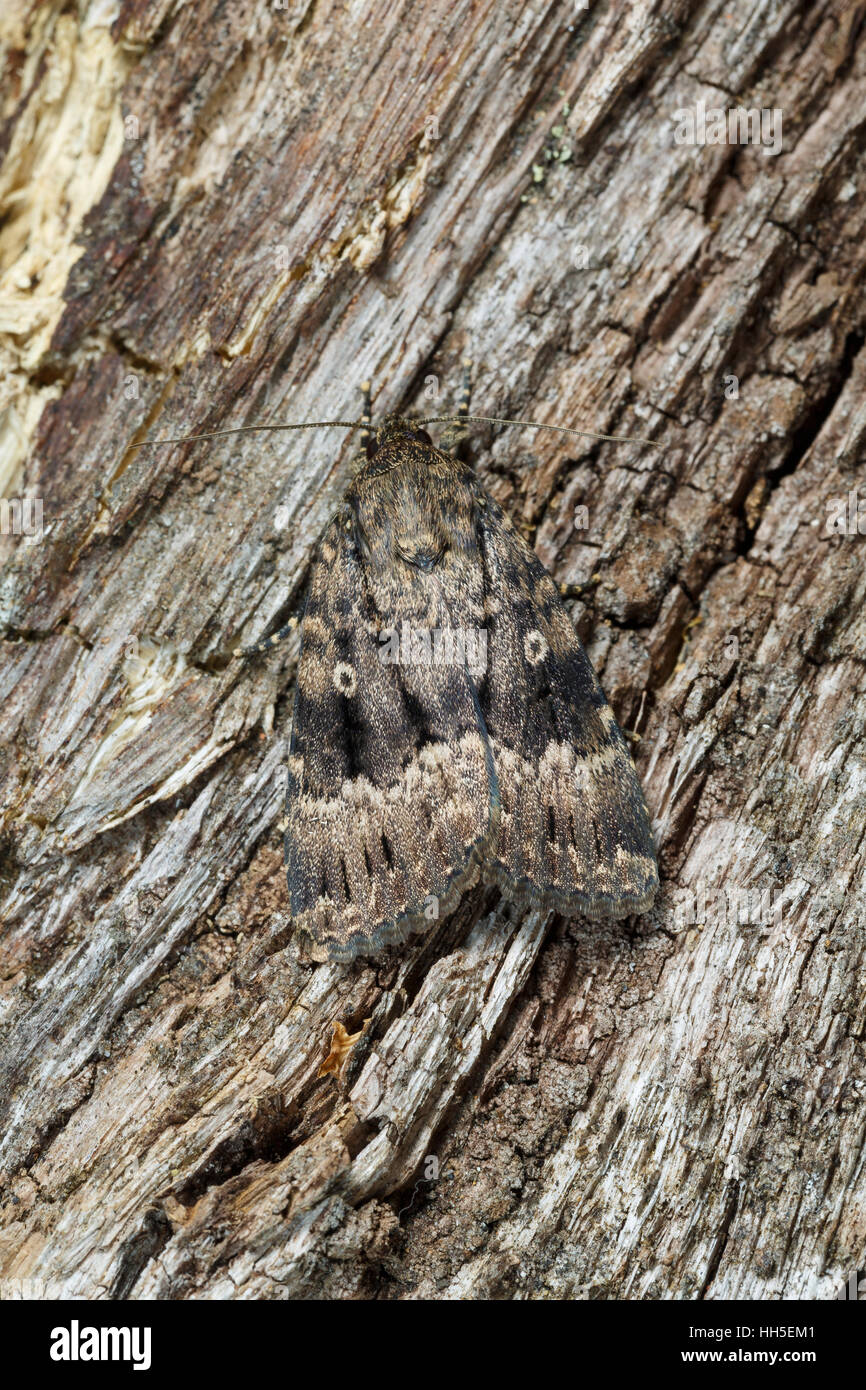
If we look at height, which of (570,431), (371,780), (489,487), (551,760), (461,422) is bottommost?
(371,780)

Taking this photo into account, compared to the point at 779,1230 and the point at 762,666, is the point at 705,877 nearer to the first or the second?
the point at 762,666

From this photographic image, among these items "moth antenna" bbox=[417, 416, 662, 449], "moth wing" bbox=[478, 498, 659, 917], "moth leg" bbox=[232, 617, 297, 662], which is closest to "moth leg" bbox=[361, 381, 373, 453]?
"moth antenna" bbox=[417, 416, 662, 449]

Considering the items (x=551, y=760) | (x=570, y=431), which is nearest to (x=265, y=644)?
(x=551, y=760)

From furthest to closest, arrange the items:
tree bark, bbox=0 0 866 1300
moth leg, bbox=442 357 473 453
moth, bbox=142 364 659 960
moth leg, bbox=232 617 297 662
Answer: moth leg, bbox=442 357 473 453 < moth leg, bbox=232 617 297 662 < moth, bbox=142 364 659 960 < tree bark, bbox=0 0 866 1300

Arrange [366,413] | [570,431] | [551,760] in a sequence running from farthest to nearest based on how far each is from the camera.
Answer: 1. [366,413]
2. [570,431]
3. [551,760]

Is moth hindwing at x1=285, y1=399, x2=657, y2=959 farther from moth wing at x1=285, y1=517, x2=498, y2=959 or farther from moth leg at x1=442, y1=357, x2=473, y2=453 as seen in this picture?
moth leg at x1=442, y1=357, x2=473, y2=453

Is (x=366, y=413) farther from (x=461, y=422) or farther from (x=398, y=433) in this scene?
(x=461, y=422)

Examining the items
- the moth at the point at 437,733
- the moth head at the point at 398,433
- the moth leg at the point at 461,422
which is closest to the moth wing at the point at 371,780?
the moth at the point at 437,733
